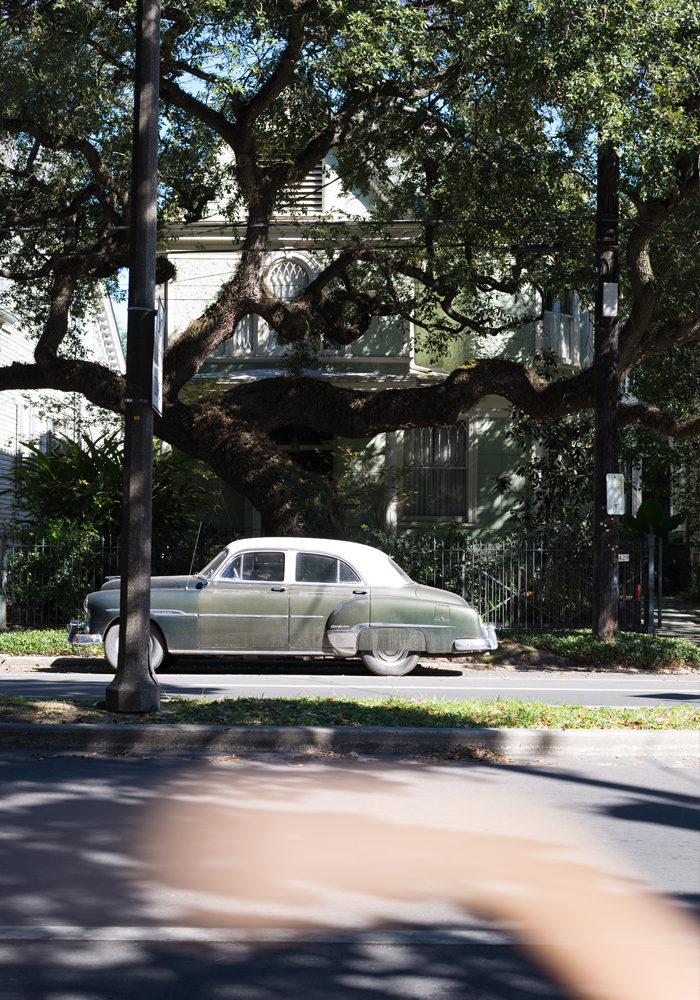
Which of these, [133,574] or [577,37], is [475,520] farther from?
[133,574]

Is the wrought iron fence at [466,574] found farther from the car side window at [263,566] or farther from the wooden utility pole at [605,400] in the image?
the car side window at [263,566]

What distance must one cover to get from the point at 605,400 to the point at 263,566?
612 cm

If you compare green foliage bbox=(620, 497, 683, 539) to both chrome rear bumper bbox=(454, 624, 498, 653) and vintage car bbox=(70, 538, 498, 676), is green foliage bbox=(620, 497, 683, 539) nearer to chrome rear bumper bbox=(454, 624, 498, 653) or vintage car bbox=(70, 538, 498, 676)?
chrome rear bumper bbox=(454, 624, 498, 653)

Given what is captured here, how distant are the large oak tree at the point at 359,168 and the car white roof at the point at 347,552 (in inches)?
148

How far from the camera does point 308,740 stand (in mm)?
9062

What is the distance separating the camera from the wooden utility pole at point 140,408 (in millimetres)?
9836

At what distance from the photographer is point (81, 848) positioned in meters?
6.13

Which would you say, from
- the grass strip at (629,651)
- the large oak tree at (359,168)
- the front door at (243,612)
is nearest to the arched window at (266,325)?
the large oak tree at (359,168)

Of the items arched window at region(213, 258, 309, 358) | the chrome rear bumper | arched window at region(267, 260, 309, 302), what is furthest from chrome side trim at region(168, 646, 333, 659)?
arched window at region(267, 260, 309, 302)

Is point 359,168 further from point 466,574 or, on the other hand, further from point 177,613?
point 177,613

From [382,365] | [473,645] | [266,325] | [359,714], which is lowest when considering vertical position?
[359,714]

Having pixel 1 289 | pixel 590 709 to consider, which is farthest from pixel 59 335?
pixel 590 709

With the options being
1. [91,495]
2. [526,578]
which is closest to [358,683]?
[526,578]

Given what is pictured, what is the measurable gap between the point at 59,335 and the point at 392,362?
309 inches
